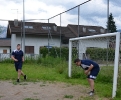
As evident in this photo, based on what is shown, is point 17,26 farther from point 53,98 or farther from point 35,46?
point 53,98

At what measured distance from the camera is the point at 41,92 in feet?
26.6

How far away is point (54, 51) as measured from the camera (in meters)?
20.7

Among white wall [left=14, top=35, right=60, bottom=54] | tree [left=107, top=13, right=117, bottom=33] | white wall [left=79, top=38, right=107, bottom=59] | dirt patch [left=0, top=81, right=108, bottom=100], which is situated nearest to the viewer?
dirt patch [left=0, top=81, right=108, bottom=100]

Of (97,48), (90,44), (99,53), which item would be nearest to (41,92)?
(99,53)

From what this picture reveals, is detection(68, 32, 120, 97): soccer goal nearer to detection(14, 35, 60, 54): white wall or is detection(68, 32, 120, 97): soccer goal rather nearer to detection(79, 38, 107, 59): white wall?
detection(79, 38, 107, 59): white wall

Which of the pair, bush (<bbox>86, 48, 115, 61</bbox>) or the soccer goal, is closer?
the soccer goal

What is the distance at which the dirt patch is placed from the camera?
7316mm

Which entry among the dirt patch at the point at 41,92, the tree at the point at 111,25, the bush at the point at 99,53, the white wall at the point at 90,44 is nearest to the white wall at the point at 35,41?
the tree at the point at 111,25

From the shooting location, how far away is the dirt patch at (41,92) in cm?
732

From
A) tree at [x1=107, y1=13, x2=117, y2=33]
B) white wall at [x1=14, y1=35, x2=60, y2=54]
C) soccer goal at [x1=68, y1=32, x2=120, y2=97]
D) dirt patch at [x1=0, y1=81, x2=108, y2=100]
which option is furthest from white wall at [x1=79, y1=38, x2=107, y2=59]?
white wall at [x1=14, y1=35, x2=60, y2=54]

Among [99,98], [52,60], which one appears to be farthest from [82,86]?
[52,60]

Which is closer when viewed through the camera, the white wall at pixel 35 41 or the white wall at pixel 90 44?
the white wall at pixel 90 44

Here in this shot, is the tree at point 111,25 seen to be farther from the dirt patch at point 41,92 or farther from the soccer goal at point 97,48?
the dirt patch at point 41,92

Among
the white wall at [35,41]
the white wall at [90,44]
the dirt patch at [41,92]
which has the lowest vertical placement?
the dirt patch at [41,92]
